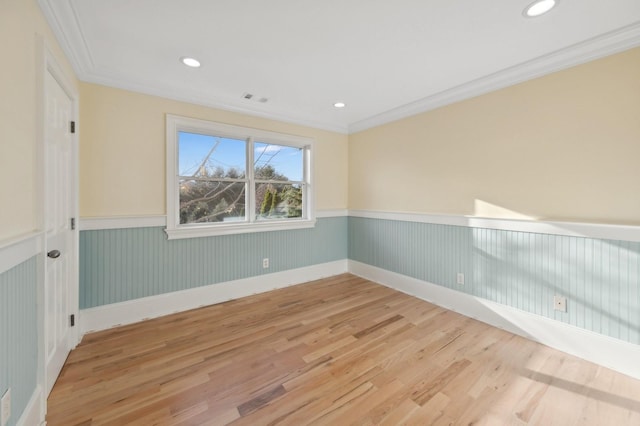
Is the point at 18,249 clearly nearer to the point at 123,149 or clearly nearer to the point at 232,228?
the point at 123,149

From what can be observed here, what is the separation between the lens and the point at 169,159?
2848 millimetres

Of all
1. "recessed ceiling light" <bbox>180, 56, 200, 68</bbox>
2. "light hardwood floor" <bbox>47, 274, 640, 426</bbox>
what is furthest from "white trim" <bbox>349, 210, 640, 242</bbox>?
"recessed ceiling light" <bbox>180, 56, 200, 68</bbox>

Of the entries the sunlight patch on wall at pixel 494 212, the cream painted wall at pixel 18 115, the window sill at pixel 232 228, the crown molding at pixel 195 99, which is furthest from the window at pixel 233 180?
the sunlight patch on wall at pixel 494 212

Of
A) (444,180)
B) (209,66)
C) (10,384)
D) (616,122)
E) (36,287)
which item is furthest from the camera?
(444,180)

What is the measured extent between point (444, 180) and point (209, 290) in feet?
10.0

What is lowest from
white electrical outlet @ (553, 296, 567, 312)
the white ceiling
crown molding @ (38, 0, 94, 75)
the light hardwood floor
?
the light hardwood floor

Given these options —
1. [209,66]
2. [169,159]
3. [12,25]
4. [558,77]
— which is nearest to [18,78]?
[12,25]

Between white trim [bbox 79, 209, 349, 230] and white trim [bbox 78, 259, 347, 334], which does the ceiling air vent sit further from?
white trim [bbox 78, 259, 347, 334]

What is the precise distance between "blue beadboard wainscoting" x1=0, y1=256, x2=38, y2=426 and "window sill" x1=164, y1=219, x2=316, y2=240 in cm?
144

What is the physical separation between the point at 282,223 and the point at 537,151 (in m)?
2.90

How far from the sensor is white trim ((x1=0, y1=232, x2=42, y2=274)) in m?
1.14

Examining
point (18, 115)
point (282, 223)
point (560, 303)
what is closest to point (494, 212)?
point (560, 303)

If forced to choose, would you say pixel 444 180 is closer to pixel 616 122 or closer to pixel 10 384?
pixel 616 122

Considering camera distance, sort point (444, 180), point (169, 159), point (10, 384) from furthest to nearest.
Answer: point (444, 180) → point (169, 159) → point (10, 384)
